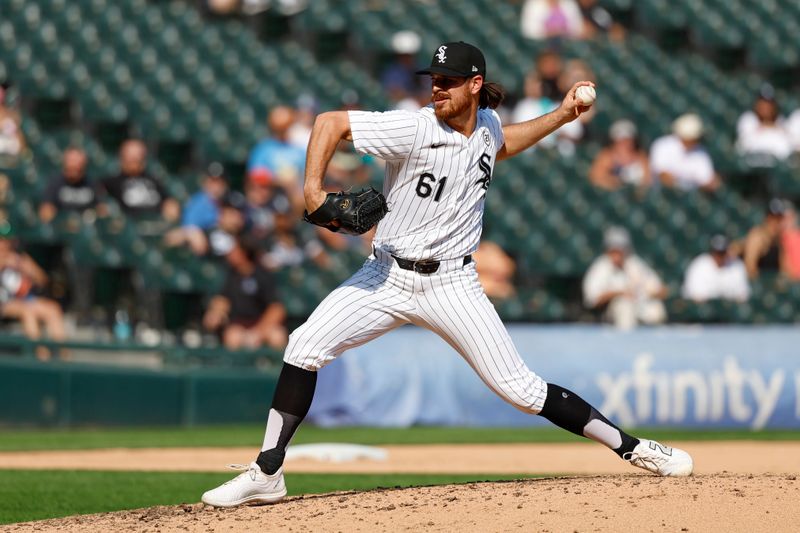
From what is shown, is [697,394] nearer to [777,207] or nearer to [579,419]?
[777,207]

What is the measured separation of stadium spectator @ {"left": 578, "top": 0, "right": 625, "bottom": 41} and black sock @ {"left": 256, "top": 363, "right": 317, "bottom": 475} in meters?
11.6

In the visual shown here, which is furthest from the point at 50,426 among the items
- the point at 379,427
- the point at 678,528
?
the point at 678,528

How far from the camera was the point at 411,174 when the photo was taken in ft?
17.1

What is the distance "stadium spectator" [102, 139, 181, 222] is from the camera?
39.4 feet

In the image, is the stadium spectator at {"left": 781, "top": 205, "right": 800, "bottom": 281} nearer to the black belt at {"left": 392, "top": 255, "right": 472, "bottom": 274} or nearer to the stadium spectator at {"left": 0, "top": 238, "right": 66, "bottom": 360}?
the stadium spectator at {"left": 0, "top": 238, "right": 66, "bottom": 360}

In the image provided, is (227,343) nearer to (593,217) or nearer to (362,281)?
(593,217)

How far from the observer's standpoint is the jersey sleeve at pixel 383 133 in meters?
5.06

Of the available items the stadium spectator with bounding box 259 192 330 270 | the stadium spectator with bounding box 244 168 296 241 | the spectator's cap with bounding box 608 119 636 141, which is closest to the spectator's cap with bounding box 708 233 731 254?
the spectator's cap with bounding box 608 119 636 141

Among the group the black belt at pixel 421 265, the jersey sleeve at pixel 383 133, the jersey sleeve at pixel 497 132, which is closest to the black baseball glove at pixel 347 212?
the jersey sleeve at pixel 383 133

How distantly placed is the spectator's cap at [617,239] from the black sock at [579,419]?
744 cm

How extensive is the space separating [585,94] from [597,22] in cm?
1147

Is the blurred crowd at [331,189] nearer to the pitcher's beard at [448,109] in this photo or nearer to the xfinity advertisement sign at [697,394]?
the xfinity advertisement sign at [697,394]

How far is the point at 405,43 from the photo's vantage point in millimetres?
14797

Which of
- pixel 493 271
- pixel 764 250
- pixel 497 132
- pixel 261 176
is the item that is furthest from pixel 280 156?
pixel 497 132
